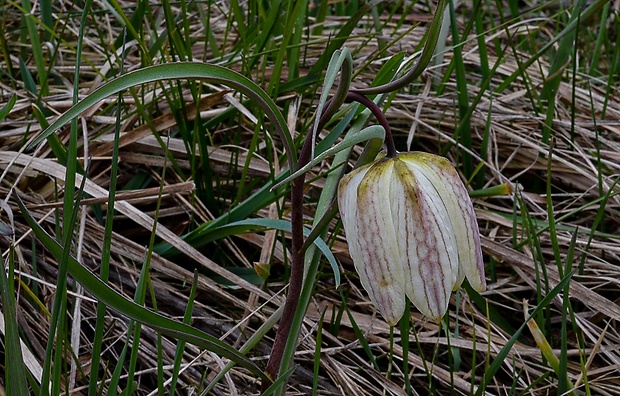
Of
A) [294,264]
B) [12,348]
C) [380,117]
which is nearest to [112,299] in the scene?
[12,348]

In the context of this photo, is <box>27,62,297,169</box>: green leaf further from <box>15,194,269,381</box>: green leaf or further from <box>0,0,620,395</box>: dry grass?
<box>0,0,620,395</box>: dry grass

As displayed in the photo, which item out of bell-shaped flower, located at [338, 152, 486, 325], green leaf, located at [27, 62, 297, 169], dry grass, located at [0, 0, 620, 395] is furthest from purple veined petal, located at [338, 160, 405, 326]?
dry grass, located at [0, 0, 620, 395]

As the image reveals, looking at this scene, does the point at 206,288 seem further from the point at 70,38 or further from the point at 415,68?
the point at 70,38

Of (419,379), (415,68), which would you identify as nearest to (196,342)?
(415,68)

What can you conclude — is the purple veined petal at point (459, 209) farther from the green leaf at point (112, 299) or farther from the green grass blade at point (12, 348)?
the green grass blade at point (12, 348)

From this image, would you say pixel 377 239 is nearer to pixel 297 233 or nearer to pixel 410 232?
pixel 410 232

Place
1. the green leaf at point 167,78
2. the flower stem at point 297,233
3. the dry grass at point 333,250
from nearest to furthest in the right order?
the green leaf at point 167,78 → the flower stem at point 297,233 → the dry grass at point 333,250

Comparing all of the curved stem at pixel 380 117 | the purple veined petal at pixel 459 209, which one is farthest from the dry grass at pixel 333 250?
the curved stem at pixel 380 117
